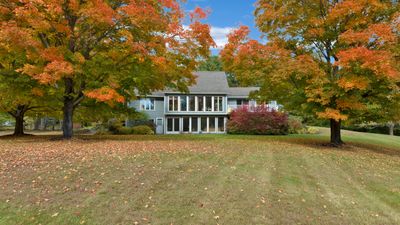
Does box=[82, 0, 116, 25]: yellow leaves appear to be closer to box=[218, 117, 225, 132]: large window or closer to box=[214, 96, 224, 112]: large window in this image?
box=[214, 96, 224, 112]: large window

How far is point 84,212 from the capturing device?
17.6 ft

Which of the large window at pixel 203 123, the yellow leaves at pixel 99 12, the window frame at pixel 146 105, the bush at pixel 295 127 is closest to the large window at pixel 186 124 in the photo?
the large window at pixel 203 123

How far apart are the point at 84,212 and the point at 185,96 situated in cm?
2975

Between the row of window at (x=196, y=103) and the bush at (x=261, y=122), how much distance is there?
21.2 ft

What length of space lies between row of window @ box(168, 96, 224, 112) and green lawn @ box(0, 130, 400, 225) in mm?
24649

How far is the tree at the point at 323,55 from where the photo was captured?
12367 millimetres

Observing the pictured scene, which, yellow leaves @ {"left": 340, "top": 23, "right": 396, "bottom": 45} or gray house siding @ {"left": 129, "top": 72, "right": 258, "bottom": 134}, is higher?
yellow leaves @ {"left": 340, "top": 23, "right": 396, "bottom": 45}

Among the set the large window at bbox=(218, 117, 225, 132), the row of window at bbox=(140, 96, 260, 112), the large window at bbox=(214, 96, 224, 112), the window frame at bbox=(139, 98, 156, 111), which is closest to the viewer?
the row of window at bbox=(140, 96, 260, 112)

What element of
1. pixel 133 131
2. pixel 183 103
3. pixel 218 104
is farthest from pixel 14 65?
pixel 218 104

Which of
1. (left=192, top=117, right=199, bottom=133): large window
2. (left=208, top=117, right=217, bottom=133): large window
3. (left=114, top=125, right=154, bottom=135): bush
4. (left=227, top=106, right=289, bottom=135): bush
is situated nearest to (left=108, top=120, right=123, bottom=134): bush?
(left=114, top=125, right=154, bottom=135): bush

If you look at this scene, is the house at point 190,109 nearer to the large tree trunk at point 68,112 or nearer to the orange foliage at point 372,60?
the large tree trunk at point 68,112

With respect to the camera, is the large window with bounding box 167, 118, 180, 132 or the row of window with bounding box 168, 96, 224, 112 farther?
the large window with bounding box 167, 118, 180, 132

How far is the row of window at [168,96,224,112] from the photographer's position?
114ft

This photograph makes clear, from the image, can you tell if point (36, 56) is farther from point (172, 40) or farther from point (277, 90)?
point (277, 90)
